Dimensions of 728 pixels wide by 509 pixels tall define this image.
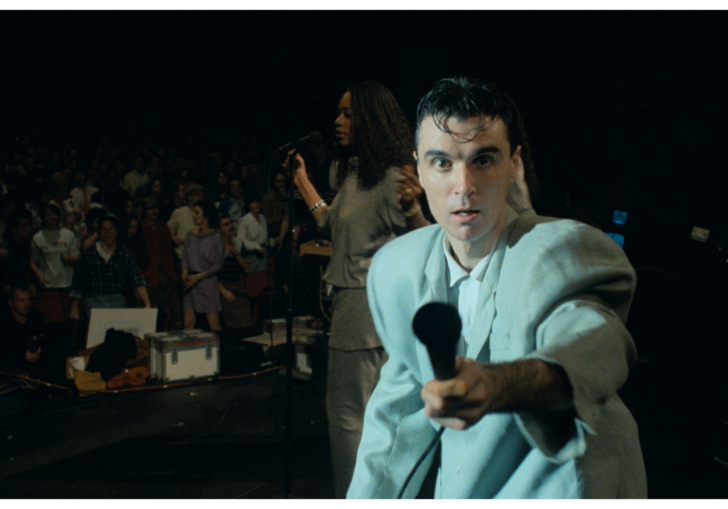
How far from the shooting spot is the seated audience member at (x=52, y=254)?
5949 mm

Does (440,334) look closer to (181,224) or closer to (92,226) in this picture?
(92,226)

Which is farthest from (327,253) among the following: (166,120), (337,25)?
(166,120)

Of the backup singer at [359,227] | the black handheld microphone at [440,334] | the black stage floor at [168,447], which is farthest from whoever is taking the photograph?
the black stage floor at [168,447]

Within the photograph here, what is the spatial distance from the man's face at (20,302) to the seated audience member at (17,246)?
56 cm

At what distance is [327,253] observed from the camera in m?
4.06

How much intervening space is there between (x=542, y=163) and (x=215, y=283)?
12.9 ft

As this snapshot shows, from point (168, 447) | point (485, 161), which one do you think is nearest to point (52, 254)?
point (168, 447)

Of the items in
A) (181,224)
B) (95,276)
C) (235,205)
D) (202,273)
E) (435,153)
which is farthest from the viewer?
(235,205)

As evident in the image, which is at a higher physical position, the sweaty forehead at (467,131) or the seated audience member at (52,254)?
the sweaty forehead at (467,131)

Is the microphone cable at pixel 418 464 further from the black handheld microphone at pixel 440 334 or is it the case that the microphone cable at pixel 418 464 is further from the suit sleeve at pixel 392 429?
the black handheld microphone at pixel 440 334

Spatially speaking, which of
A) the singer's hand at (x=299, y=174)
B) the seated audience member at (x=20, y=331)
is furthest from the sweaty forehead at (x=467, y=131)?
the seated audience member at (x=20, y=331)

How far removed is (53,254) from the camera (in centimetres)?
604

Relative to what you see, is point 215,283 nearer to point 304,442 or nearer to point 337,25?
point 304,442

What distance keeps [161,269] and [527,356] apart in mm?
6343
